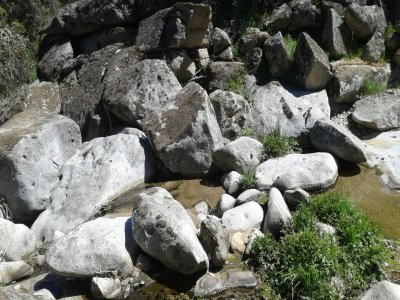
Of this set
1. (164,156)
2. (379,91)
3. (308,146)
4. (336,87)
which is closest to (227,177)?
(164,156)

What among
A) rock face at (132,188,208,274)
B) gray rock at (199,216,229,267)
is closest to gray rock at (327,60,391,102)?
gray rock at (199,216,229,267)

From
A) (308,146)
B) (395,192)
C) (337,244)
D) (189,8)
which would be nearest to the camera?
(337,244)

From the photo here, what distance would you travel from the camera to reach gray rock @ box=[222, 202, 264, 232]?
7570 millimetres

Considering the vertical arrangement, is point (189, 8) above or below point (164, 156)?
above

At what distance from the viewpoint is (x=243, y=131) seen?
10.2m

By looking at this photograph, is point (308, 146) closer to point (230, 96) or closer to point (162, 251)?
point (230, 96)

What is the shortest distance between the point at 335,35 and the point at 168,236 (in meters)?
7.42

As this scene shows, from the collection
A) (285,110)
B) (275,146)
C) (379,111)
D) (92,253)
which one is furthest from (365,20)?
(92,253)

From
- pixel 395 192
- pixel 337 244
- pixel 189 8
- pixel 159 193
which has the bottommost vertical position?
pixel 395 192

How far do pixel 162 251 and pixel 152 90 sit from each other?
4750 mm

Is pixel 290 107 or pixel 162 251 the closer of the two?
pixel 162 251

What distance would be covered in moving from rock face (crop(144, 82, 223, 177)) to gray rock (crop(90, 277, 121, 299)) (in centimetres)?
329

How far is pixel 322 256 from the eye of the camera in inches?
249

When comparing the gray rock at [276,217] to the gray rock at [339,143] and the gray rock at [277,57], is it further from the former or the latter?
the gray rock at [277,57]
